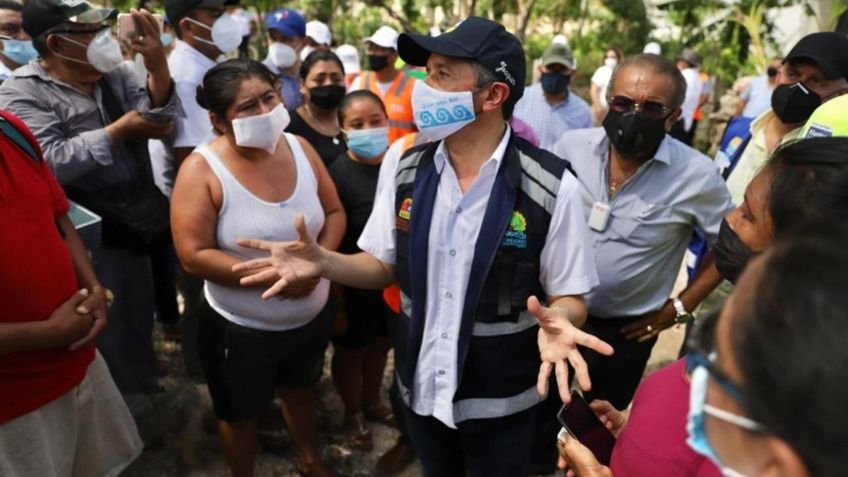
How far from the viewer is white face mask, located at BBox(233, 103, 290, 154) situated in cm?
231

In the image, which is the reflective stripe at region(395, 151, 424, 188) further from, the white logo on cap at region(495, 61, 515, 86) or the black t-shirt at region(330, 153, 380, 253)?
the black t-shirt at region(330, 153, 380, 253)

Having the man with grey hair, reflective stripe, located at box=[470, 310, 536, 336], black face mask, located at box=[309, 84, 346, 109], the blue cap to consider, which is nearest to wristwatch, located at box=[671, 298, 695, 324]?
the man with grey hair

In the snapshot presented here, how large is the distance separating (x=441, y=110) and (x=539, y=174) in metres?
0.38

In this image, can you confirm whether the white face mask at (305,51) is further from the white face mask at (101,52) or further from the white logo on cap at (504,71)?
the white logo on cap at (504,71)

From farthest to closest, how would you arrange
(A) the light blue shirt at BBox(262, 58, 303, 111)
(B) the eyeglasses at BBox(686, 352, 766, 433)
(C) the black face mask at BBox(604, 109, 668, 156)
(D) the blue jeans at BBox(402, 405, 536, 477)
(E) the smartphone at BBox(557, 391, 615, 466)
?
(A) the light blue shirt at BBox(262, 58, 303, 111)
(C) the black face mask at BBox(604, 109, 668, 156)
(D) the blue jeans at BBox(402, 405, 536, 477)
(E) the smartphone at BBox(557, 391, 615, 466)
(B) the eyeglasses at BBox(686, 352, 766, 433)

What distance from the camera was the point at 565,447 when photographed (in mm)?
1499

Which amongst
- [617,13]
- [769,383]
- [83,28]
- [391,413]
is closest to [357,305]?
[391,413]

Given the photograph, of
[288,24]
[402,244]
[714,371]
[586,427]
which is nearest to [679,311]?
[586,427]

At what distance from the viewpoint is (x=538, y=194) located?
1.82 metres

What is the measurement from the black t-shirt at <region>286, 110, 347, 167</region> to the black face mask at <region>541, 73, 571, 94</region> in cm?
223

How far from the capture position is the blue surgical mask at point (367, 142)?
3014 mm

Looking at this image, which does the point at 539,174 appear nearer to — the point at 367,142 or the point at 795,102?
the point at 367,142

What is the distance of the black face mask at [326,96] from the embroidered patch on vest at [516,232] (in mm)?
2179

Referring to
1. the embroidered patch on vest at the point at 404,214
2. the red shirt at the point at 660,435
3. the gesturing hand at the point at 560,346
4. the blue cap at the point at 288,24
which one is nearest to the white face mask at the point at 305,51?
the blue cap at the point at 288,24
